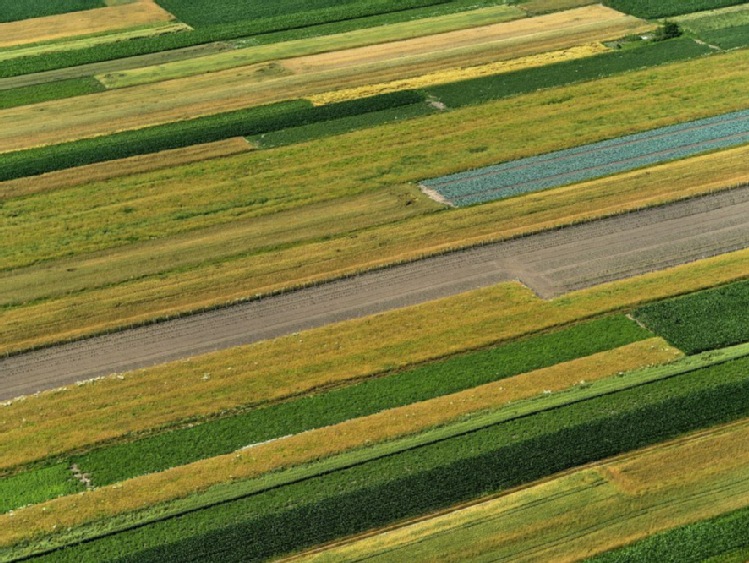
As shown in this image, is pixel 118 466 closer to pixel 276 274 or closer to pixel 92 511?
pixel 92 511

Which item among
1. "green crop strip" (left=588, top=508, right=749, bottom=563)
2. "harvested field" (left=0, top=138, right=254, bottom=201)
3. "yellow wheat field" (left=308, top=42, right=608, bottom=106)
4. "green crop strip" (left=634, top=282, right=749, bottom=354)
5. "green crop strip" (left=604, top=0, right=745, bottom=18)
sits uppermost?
"green crop strip" (left=604, top=0, right=745, bottom=18)

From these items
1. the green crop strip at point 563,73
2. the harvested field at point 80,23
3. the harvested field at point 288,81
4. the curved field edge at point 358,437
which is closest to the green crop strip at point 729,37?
Result: the green crop strip at point 563,73

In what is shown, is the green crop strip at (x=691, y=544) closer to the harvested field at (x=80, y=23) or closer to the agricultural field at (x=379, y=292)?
the agricultural field at (x=379, y=292)

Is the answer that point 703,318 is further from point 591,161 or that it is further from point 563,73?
point 563,73

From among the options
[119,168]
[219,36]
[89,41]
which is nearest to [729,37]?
[219,36]

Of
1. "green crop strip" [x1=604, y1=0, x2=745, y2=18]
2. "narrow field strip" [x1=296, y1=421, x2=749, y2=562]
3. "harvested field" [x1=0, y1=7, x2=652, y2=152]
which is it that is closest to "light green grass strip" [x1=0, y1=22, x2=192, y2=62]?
"harvested field" [x1=0, y1=7, x2=652, y2=152]

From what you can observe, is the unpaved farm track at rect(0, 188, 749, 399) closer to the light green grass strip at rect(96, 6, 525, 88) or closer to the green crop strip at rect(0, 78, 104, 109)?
the green crop strip at rect(0, 78, 104, 109)
